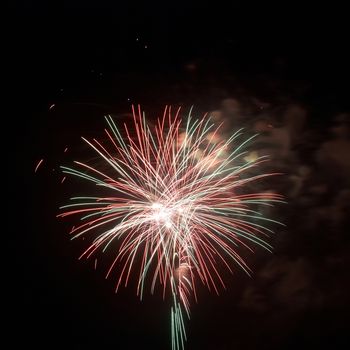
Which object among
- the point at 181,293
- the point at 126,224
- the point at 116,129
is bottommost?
the point at 181,293

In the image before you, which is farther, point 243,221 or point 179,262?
point 243,221

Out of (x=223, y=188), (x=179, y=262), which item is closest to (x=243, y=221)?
(x=223, y=188)

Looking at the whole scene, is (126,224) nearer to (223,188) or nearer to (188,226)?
(188,226)

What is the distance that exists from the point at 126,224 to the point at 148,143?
1.33m

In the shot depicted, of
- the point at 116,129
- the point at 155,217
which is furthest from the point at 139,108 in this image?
the point at 155,217

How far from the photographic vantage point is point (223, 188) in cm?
709

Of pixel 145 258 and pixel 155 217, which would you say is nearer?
pixel 145 258

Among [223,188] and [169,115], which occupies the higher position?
[169,115]

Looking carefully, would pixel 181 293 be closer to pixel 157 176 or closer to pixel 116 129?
pixel 157 176

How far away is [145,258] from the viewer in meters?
6.80

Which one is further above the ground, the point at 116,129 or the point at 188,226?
the point at 116,129

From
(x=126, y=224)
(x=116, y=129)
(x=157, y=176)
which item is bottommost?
(x=126, y=224)

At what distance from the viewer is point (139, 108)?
24.3 ft

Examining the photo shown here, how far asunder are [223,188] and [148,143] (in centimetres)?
140
